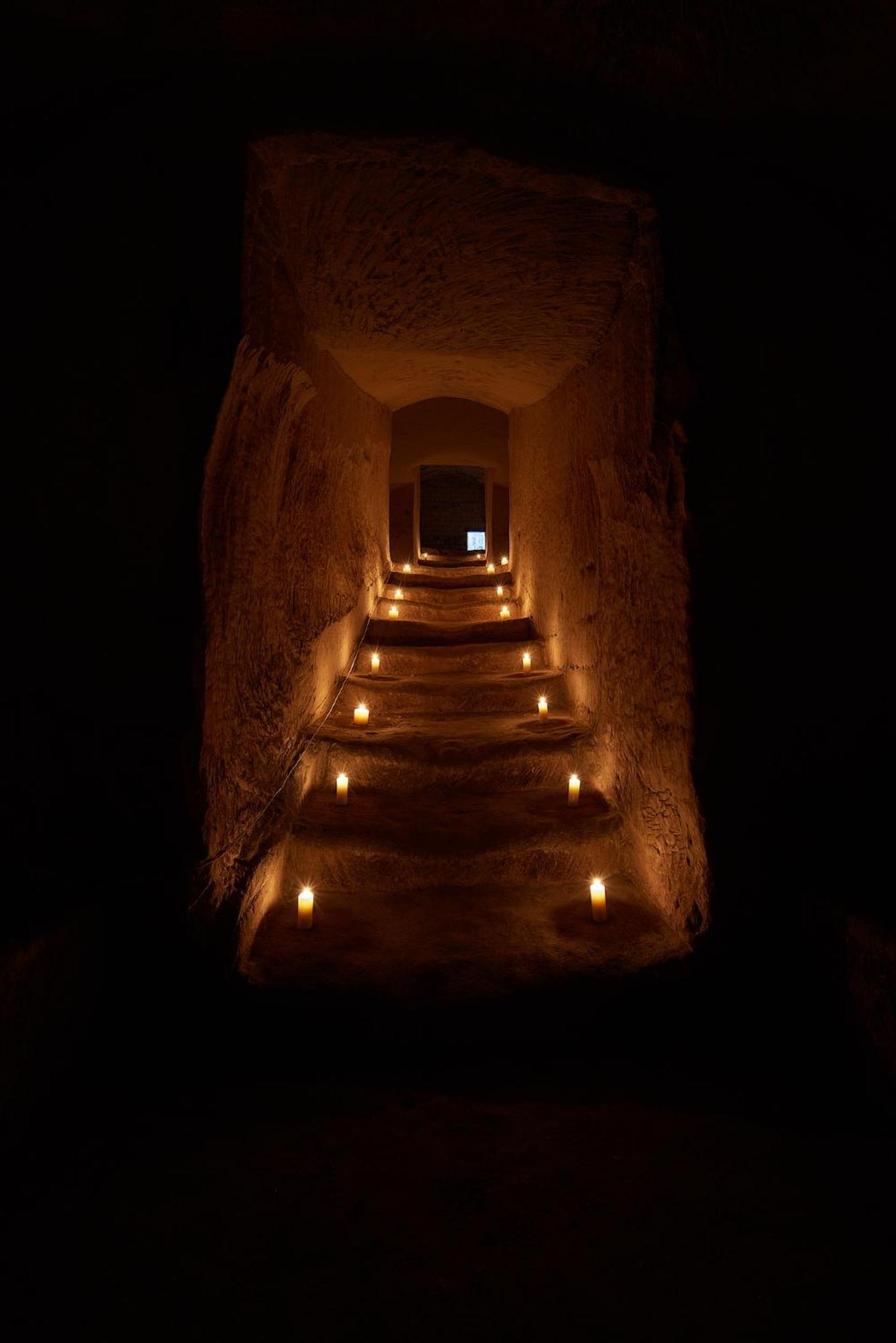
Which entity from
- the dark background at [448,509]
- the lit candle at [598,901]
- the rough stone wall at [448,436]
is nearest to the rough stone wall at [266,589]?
the lit candle at [598,901]

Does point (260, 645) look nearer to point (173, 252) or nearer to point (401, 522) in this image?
point (173, 252)

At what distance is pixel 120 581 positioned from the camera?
81.4 inches

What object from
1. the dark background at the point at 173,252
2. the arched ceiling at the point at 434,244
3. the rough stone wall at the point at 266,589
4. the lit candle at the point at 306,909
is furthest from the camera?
the lit candle at the point at 306,909

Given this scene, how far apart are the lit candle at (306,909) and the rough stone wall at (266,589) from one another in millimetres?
170

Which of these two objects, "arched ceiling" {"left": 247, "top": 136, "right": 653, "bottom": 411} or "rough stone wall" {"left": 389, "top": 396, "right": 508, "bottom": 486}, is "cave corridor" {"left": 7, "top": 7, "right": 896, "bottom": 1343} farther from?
"rough stone wall" {"left": 389, "top": 396, "right": 508, "bottom": 486}

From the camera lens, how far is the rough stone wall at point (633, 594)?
238 centimetres

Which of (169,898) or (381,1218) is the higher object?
(169,898)

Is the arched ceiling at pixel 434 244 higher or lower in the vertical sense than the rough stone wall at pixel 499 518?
higher

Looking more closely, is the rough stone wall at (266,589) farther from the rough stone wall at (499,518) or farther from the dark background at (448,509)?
the dark background at (448,509)

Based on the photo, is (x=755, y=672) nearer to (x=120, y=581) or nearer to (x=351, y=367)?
(x=120, y=581)

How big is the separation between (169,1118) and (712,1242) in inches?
55.2

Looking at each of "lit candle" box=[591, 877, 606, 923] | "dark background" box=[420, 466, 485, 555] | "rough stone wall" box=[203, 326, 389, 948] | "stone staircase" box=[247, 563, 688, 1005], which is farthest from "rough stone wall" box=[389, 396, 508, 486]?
"dark background" box=[420, 466, 485, 555]

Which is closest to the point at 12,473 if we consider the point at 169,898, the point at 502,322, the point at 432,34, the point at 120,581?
the point at 120,581

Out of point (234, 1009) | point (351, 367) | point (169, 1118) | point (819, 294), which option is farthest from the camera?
point (351, 367)
